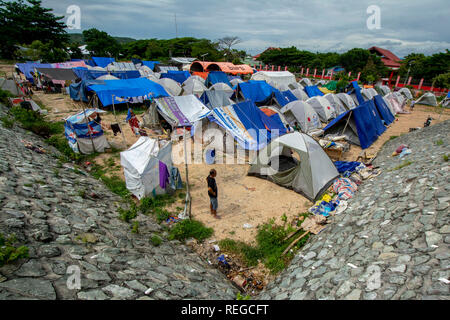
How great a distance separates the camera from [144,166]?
22.8ft

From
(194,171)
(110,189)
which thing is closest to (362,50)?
(194,171)

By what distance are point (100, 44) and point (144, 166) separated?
59193 mm

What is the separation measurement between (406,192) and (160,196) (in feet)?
22.5

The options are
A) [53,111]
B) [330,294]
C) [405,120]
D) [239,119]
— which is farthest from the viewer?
[405,120]

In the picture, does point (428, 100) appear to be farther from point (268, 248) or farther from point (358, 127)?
point (268, 248)

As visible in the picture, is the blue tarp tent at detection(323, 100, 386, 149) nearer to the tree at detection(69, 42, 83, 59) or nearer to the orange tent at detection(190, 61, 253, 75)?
the orange tent at detection(190, 61, 253, 75)

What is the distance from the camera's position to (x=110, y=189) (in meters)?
7.65

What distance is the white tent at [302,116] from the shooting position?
14328mm

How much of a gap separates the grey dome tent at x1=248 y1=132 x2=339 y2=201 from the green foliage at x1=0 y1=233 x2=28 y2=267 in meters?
7.14

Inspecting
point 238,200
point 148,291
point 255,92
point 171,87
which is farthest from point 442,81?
point 148,291

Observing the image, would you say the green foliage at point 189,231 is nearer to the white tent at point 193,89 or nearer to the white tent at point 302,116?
the white tent at point 302,116

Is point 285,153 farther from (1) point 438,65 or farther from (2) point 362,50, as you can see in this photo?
(2) point 362,50

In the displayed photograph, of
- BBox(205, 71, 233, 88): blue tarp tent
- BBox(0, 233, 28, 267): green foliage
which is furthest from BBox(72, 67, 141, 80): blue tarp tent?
BBox(0, 233, 28, 267): green foliage

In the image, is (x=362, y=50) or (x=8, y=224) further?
(x=362, y=50)
